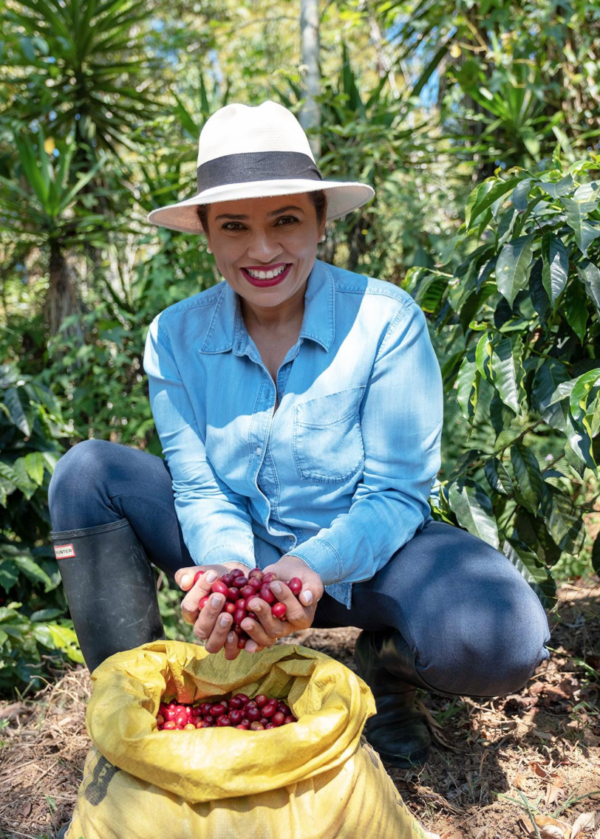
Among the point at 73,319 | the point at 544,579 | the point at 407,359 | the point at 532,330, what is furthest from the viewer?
the point at 73,319

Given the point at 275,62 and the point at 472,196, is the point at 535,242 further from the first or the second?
the point at 275,62

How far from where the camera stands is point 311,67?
3.75 m

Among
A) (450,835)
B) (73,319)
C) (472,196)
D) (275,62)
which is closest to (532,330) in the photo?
(472,196)

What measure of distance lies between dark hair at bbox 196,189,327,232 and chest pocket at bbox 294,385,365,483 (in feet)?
1.45

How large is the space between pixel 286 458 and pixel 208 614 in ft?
1.64

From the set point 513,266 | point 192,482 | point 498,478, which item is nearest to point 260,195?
point 513,266

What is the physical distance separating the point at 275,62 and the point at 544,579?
685 cm

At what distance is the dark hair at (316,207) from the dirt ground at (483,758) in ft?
4.24

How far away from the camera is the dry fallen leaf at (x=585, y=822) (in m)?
1.52

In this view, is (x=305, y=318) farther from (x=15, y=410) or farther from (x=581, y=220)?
(x=15, y=410)

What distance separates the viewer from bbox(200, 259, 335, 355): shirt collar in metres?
1.77

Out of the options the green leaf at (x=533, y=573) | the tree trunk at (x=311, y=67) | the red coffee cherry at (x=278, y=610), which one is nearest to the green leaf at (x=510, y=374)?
the green leaf at (x=533, y=573)

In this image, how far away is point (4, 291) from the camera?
5797mm

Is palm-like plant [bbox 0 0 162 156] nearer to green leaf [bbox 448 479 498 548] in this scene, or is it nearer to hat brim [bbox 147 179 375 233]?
hat brim [bbox 147 179 375 233]
